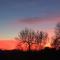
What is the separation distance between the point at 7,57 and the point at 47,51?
14.0 metres

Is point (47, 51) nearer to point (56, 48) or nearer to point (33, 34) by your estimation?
point (56, 48)

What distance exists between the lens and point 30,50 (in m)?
63.4

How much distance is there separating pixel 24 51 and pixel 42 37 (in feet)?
25.1

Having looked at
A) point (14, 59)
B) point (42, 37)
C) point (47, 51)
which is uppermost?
point (42, 37)

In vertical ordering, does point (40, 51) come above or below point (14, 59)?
above

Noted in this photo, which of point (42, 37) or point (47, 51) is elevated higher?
point (42, 37)

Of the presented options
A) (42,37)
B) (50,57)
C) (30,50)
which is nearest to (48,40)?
(42,37)

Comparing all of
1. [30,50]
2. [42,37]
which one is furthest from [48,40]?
[30,50]

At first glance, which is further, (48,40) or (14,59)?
(48,40)

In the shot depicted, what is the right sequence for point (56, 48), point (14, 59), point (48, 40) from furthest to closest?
1. point (48, 40)
2. point (56, 48)
3. point (14, 59)

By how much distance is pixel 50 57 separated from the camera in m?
50.8

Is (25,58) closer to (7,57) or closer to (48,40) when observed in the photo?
(7,57)

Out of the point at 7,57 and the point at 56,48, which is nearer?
the point at 7,57

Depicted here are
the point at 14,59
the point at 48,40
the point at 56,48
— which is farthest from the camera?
the point at 48,40
